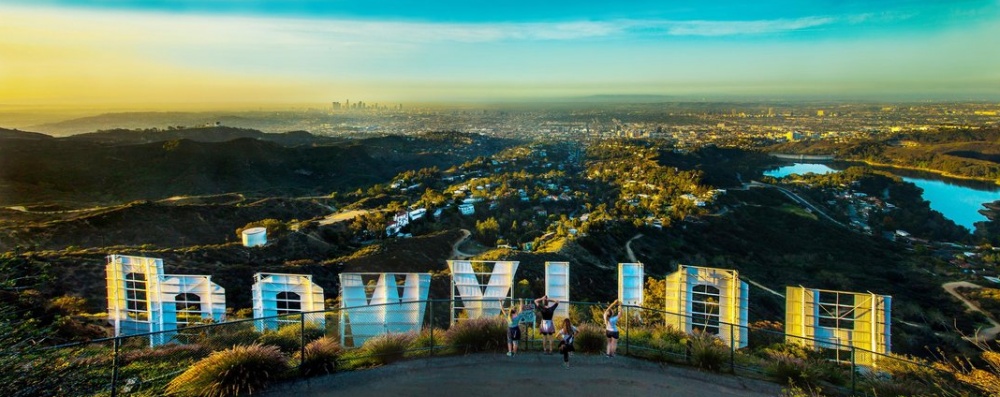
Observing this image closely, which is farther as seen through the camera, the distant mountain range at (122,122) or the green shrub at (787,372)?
the distant mountain range at (122,122)

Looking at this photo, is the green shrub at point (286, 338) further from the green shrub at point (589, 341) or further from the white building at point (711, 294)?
the white building at point (711, 294)

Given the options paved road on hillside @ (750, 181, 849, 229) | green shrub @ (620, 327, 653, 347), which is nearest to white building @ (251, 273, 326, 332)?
green shrub @ (620, 327, 653, 347)

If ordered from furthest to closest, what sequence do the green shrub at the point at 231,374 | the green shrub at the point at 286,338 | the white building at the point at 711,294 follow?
the white building at the point at 711,294, the green shrub at the point at 286,338, the green shrub at the point at 231,374

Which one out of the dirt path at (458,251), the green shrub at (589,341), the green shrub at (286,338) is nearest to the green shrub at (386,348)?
the green shrub at (286,338)

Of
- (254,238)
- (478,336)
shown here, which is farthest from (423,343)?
(254,238)

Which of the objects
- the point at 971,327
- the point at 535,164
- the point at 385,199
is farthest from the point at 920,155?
the point at 385,199

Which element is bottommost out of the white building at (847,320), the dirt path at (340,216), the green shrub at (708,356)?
the dirt path at (340,216)

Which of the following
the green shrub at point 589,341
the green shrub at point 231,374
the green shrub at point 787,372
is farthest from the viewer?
the green shrub at point 589,341
